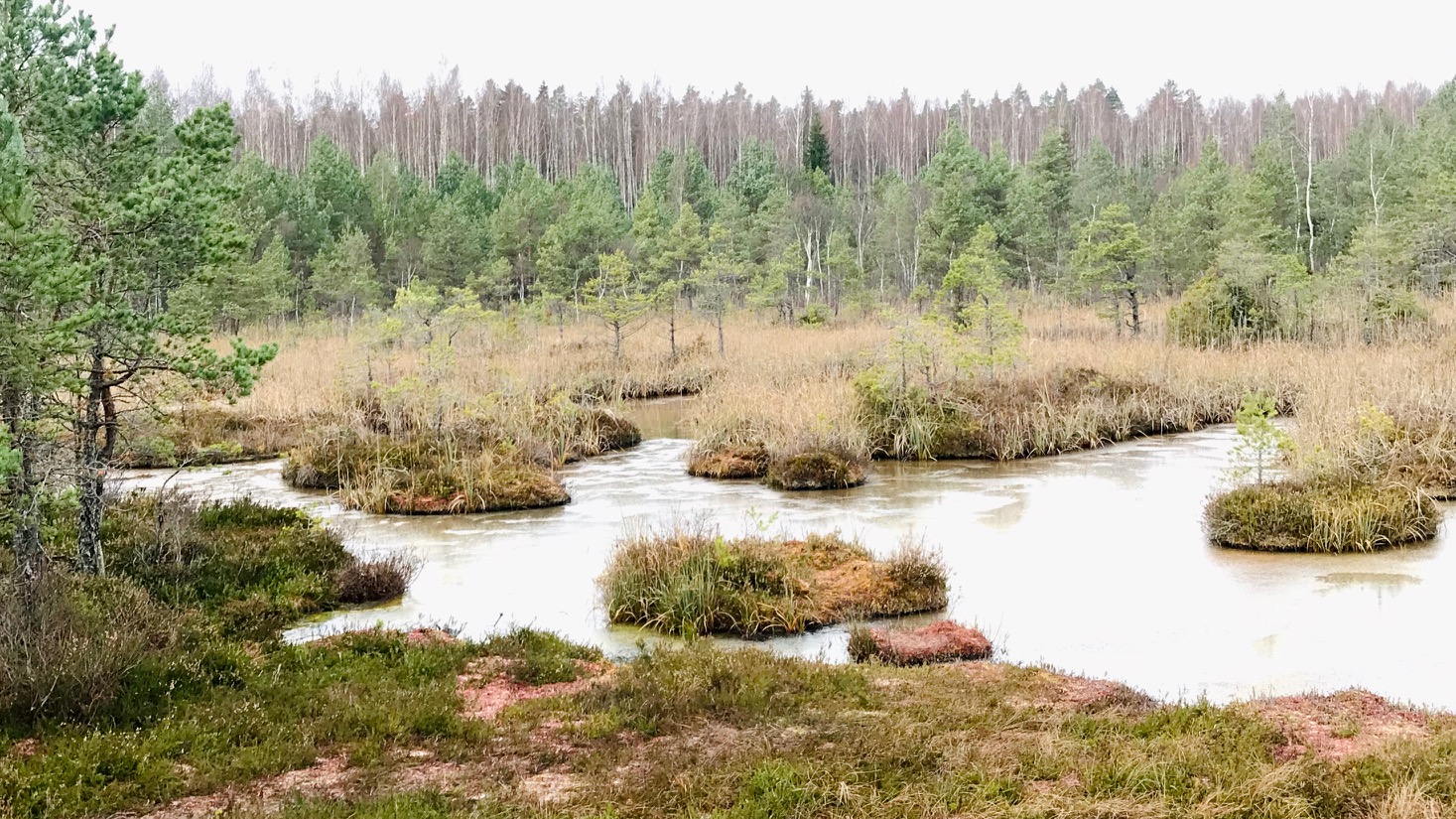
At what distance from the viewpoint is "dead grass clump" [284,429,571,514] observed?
16312 mm

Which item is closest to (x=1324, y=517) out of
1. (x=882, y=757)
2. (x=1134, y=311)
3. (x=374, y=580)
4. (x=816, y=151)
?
A: (x=882, y=757)

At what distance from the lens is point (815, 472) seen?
1761 cm

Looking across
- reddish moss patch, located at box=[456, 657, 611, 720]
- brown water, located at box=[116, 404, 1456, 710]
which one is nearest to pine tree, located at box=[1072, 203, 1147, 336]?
brown water, located at box=[116, 404, 1456, 710]

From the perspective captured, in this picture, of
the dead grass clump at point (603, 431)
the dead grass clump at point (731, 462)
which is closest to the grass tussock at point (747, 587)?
the dead grass clump at point (731, 462)

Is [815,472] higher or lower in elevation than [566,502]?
higher

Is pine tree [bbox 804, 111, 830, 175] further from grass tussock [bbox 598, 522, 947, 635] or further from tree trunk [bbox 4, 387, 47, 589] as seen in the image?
tree trunk [bbox 4, 387, 47, 589]

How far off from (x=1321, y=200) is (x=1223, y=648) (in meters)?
44.8

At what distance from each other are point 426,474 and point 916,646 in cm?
940

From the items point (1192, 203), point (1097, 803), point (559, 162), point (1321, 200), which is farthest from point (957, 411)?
point (559, 162)

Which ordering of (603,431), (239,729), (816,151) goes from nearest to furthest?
(239,729) → (603,431) → (816,151)

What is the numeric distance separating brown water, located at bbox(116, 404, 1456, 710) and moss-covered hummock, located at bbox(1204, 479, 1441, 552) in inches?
12.3

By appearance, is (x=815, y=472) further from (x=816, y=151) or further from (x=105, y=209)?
(x=816, y=151)

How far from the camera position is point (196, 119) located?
9.39 metres

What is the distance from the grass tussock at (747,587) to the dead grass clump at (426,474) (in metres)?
5.33
